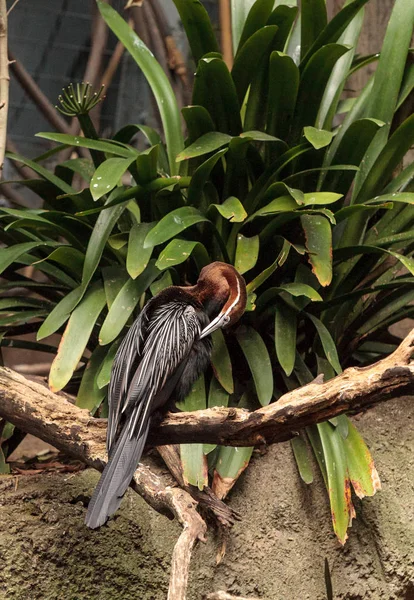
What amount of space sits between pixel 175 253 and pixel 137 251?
0.60 ft

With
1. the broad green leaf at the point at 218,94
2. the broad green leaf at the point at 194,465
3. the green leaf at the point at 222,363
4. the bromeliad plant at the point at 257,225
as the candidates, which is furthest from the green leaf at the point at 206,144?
the broad green leaf at the point at 194,465

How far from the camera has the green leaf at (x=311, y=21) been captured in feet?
9.32

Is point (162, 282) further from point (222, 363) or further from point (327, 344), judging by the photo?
point (327, 344)

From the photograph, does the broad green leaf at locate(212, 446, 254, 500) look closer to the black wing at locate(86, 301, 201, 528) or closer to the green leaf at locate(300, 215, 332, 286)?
the black wing at locate(86, 301, 201, 528)

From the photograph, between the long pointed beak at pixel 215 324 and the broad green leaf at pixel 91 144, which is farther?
the broad green leaf at pixel 91 144

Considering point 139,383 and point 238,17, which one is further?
point 238,17

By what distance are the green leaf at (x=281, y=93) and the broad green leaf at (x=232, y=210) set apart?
380mm

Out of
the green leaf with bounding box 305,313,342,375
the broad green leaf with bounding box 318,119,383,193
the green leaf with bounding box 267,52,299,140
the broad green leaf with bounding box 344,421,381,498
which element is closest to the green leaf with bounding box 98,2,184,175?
the green leaf with bounding box 267,52,299,140

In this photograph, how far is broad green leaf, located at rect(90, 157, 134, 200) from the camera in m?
2.58

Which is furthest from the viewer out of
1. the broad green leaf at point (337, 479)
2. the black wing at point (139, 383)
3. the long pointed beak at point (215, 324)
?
the broad green leaf at point (337, 479)

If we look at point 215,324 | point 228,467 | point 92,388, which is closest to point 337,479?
point 228,467

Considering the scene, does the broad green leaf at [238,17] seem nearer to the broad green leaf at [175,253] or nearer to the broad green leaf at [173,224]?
the broad green leaf at [173,224]

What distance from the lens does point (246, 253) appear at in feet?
8.97

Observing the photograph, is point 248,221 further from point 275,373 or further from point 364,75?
point 364,75
